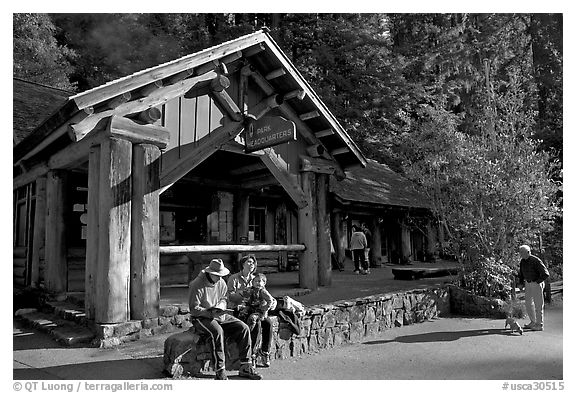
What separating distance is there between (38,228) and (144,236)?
3.88 m

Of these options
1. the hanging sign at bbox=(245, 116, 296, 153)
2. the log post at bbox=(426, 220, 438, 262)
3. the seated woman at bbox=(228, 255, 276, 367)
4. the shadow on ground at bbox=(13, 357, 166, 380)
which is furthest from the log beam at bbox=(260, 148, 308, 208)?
the log post at bbox=(426, 220, 438, 262)

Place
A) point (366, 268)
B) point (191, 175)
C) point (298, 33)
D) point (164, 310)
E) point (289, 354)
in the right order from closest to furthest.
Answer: point (289, 354)
point (164, 310)
point (191, 175)
point (366, 268)
point (298, 33)

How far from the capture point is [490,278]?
11.0m

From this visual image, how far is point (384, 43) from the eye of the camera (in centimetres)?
2531

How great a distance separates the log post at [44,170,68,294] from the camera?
9078mm

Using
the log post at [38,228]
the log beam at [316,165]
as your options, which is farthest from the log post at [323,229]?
the log post at [38,228]

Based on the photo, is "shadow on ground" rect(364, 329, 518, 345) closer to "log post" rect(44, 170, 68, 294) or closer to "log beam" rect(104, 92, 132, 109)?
"log beam" rect(104, 92, 132, 109)

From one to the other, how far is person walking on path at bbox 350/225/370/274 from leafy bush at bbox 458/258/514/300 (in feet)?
14.7

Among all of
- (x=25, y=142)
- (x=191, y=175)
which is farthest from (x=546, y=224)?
(x=25, y=142)

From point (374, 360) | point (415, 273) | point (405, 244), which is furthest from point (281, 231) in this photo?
point (374, 360)

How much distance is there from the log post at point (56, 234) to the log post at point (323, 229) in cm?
530

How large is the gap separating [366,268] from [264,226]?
3.68m

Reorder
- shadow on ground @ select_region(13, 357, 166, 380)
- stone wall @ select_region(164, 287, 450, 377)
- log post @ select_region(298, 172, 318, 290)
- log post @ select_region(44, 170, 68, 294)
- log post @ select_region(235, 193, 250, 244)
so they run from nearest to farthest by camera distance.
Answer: shadow on ground @ select_region(13, 357, 166, 380) → stone wall @ select_region(164, 287, 450, 377) → log post @ select_region(44, 170, 68, 294) → log post @ select_region(298, 172, 318, 290) → log post @ select_region(235, 193, 250, 244)
